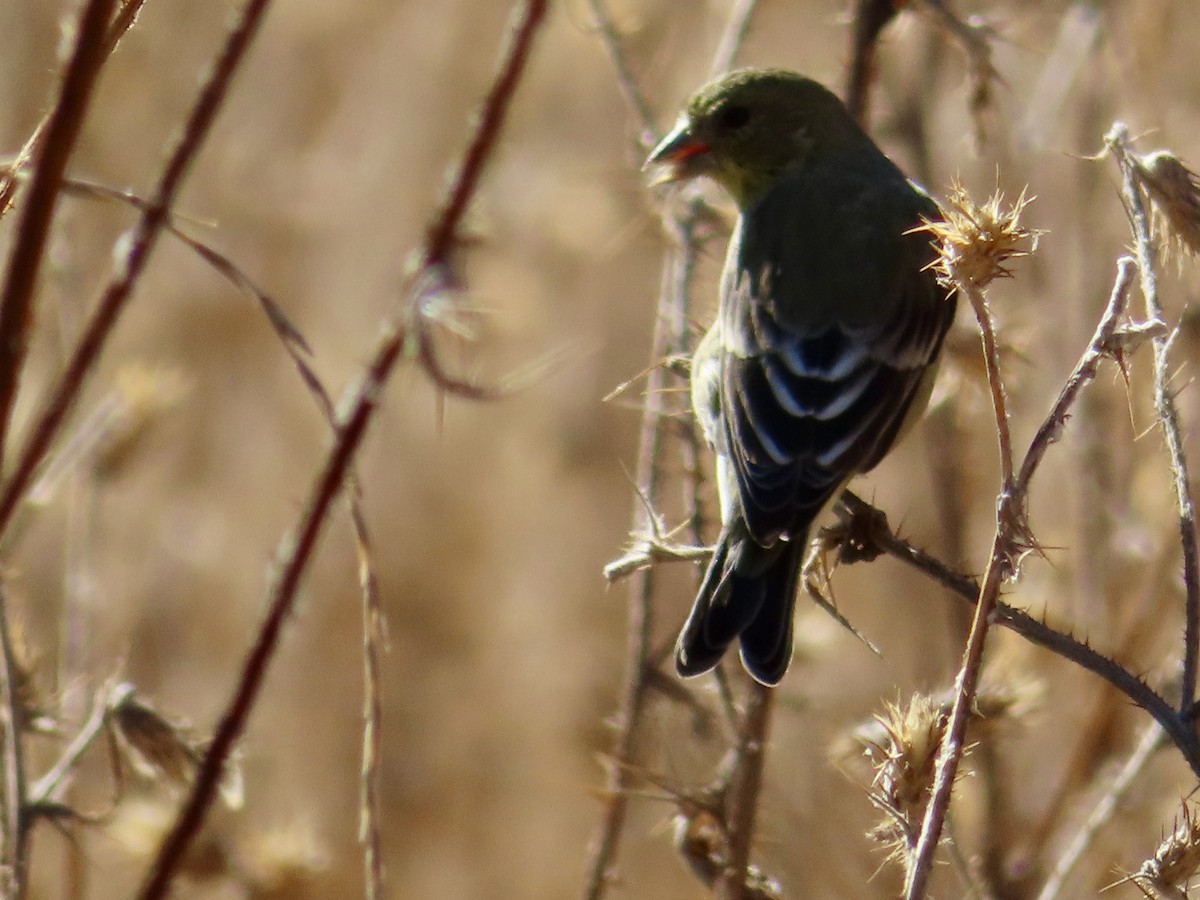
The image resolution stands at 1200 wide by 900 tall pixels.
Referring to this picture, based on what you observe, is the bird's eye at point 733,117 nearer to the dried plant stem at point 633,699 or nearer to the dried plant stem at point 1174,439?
the dried plant stem at point 633,699

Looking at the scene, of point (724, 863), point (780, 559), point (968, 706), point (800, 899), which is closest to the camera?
point (968, 706)

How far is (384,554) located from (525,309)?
1.21 metres

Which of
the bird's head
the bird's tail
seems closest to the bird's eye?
the bird's head

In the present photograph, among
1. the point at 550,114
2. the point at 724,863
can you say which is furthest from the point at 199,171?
the point at 724,863

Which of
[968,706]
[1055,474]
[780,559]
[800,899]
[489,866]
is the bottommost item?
[489,866]

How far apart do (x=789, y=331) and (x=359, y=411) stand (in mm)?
1842

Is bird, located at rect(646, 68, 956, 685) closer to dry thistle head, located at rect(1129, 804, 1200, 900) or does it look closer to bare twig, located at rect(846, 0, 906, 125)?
bare twig, located at rect(846, 0, 906, 125)

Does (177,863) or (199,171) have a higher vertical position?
(199,171)

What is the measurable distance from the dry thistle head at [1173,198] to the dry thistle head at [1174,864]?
0.54 m

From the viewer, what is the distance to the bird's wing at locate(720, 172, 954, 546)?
7.63ft

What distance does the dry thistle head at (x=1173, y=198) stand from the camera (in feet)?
4.72

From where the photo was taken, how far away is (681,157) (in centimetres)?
291

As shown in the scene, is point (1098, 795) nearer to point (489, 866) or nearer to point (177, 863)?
point (177, 863)

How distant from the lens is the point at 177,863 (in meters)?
0.84
